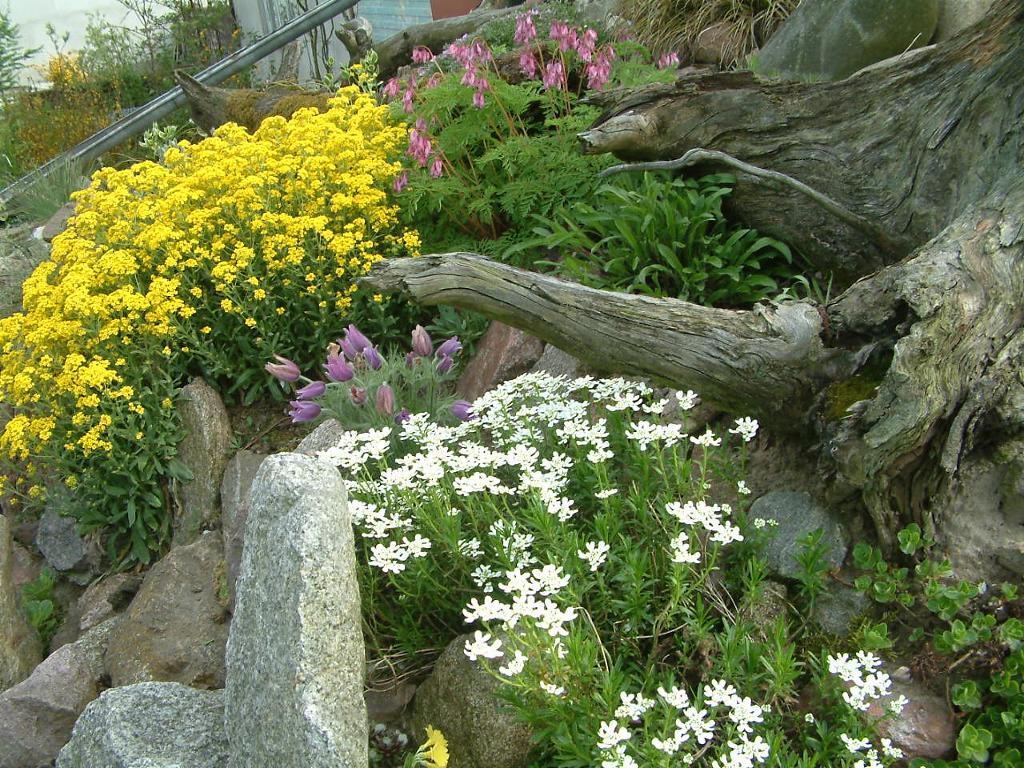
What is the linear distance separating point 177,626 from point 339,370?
1540 mm

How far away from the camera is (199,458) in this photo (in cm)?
542

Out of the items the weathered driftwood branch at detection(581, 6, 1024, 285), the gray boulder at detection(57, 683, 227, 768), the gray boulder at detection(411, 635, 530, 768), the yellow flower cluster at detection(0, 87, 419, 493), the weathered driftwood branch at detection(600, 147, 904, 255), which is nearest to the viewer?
the gray boulder at detection(411, 635, 530, 768)

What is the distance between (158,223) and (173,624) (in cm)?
246


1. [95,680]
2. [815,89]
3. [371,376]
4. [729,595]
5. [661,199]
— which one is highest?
[815,89]

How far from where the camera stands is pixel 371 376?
4.39m

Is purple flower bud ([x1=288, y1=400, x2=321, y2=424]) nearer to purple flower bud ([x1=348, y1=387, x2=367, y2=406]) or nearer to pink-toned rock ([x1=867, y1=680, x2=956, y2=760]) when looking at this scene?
purple flower bud ([x1=348, y1=387, x2=367, y2=406])

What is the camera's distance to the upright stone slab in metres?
2.62

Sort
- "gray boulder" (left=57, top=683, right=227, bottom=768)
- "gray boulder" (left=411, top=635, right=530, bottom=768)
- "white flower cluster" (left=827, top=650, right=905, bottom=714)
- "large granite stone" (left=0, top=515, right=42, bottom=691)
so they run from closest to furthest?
"white flower cluster" (left=827, top=650, right=905, bottom=714) → "gray boulder" (left=411, top=635, right=530, bottom=768) → "gray boulder" (left=57, top=683, right=227, bottom=768) → "large granite stone" (left=0, top=515, right=42, bottom=691)

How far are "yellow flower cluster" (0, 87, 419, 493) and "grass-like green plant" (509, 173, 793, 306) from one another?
4.40 feet

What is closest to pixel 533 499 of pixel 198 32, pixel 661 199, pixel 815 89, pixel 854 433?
pixel 854 433

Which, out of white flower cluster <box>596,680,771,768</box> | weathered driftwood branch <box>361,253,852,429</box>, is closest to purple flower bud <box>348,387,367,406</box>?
weathered driftwood branch <box>361,253,852,429</box>

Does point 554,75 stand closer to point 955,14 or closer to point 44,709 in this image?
point 955,14

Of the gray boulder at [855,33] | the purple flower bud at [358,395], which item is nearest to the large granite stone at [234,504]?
the purple flower bud at [358,395]

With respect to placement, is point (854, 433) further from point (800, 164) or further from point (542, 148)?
point (542, 148)
